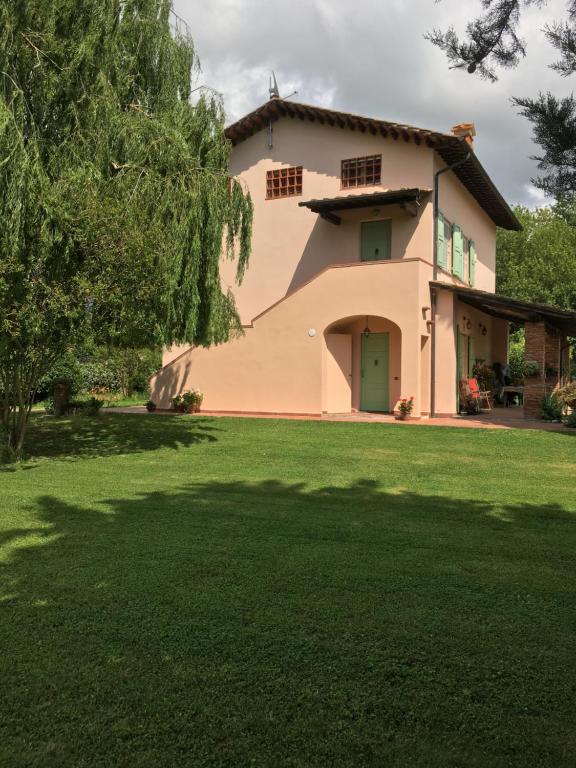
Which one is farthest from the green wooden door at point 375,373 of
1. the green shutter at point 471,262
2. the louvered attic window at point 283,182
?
the green shutter at point 471,262

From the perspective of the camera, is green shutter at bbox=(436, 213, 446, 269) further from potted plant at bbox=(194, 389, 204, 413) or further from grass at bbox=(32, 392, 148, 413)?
grass at bbox=(32, 392, 148, 413)

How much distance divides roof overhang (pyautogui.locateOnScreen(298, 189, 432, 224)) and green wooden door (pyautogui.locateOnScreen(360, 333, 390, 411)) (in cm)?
379

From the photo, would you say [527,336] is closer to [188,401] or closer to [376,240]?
[376,240]

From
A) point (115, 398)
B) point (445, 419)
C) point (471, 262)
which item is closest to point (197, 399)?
point (445, 419)

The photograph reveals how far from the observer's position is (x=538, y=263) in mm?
40312

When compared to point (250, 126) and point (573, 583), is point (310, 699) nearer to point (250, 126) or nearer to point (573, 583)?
point (573, 583)

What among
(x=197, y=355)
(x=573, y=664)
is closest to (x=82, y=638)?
(x=573, y=664)

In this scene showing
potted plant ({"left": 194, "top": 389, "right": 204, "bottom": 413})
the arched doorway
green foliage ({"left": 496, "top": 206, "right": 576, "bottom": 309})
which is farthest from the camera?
green foliage ({"left": 496, "top": 206, "right": 576, "bottom": 309})

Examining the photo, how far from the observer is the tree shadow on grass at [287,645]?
2525 millimetres

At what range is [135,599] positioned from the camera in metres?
3.95

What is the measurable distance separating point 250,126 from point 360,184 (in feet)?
14.8

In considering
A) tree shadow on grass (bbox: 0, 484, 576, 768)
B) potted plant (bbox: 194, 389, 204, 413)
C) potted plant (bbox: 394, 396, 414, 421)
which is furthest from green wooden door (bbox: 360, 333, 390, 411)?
tree shadow on grass (bbox: 0, 484, 576, 768)

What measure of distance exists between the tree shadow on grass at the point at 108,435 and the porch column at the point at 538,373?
27.3 ft

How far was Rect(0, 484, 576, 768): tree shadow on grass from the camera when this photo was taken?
2.53 m
